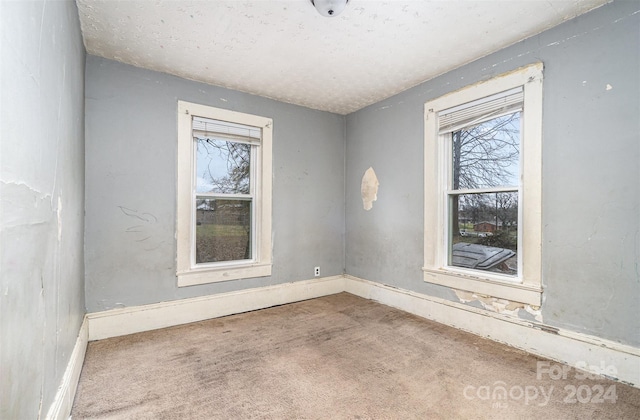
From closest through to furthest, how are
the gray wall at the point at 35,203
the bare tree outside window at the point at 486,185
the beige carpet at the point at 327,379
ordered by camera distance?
the gray wall at the point at 35,203
the beige carpet at the point at 327,379
the bare tree outside window at the point at 486,185

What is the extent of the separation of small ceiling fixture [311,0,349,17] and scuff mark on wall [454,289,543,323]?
8.66ft

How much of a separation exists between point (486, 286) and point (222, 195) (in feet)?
9.31

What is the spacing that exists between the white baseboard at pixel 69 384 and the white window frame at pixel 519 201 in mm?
2992

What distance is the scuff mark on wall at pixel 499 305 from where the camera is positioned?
7.84ft

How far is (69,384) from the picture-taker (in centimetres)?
168

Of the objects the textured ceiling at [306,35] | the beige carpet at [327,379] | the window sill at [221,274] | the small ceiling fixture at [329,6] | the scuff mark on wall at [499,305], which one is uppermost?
the textured ceiling at [306,35]

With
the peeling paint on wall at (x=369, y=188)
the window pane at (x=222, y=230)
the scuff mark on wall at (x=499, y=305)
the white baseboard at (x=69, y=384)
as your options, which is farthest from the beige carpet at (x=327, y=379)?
the peeling paint on wall at (x=369, y=188)

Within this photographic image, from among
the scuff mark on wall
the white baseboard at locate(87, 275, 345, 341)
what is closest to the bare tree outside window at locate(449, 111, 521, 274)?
the scuff mark on wall

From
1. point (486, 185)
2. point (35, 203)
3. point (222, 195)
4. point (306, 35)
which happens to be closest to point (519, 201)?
point (486, 185)

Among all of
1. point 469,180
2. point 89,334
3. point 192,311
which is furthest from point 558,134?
point 89,334

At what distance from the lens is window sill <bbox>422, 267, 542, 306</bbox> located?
94.4 inches

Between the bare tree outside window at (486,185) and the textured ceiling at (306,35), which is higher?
the textured ceiling at (306,35)

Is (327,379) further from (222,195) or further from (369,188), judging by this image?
(369,188)

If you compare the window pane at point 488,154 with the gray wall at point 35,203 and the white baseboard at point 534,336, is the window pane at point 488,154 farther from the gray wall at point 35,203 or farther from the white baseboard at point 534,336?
the gray wall at point 35,203
